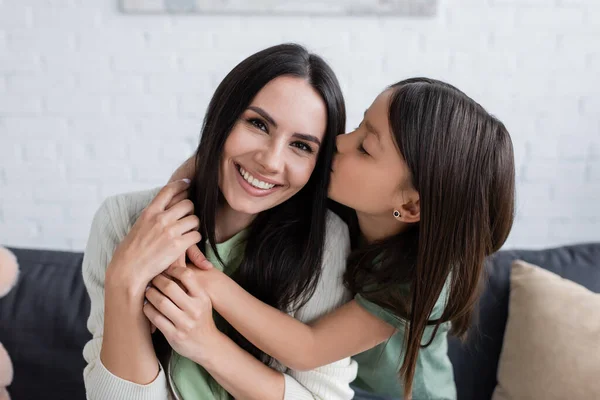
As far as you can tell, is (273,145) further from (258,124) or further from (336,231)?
(336,231)

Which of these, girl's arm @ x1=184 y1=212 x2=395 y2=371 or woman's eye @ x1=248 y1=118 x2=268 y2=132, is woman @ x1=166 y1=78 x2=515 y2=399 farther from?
woman's eye @ x1=248 y1=118 x2=268 y2=132

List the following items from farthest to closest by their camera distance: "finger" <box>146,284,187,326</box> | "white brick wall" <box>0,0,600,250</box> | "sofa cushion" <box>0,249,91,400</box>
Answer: "white brick wall" <box>0,0,600,250</box> → "sofa cushion" <box>0,249,91,400</box> → "finger" <box>146,284,187,326</box>

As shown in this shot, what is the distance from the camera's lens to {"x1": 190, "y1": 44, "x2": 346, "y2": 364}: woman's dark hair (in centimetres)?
111

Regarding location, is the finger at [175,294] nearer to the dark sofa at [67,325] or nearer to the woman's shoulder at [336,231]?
the woman's shoulder at [336,231]

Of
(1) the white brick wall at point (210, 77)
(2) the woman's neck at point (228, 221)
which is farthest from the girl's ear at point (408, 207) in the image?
(1) the white brick wall at point (210, 77)

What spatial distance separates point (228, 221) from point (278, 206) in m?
0.12

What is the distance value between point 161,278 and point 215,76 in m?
1.16

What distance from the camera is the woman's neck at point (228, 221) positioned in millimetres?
1276

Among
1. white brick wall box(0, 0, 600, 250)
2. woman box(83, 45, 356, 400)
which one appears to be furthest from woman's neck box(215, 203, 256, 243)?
white brick wall box(0, 0, 600, 250)

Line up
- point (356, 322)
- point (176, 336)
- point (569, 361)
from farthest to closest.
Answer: point (569, 361), point (356, 322), point (176, 336)

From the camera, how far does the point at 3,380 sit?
1.50 metres

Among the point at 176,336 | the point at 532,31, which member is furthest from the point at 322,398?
the point at 532,31

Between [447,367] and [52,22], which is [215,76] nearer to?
[52,22]

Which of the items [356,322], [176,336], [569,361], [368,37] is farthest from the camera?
[368,37]
